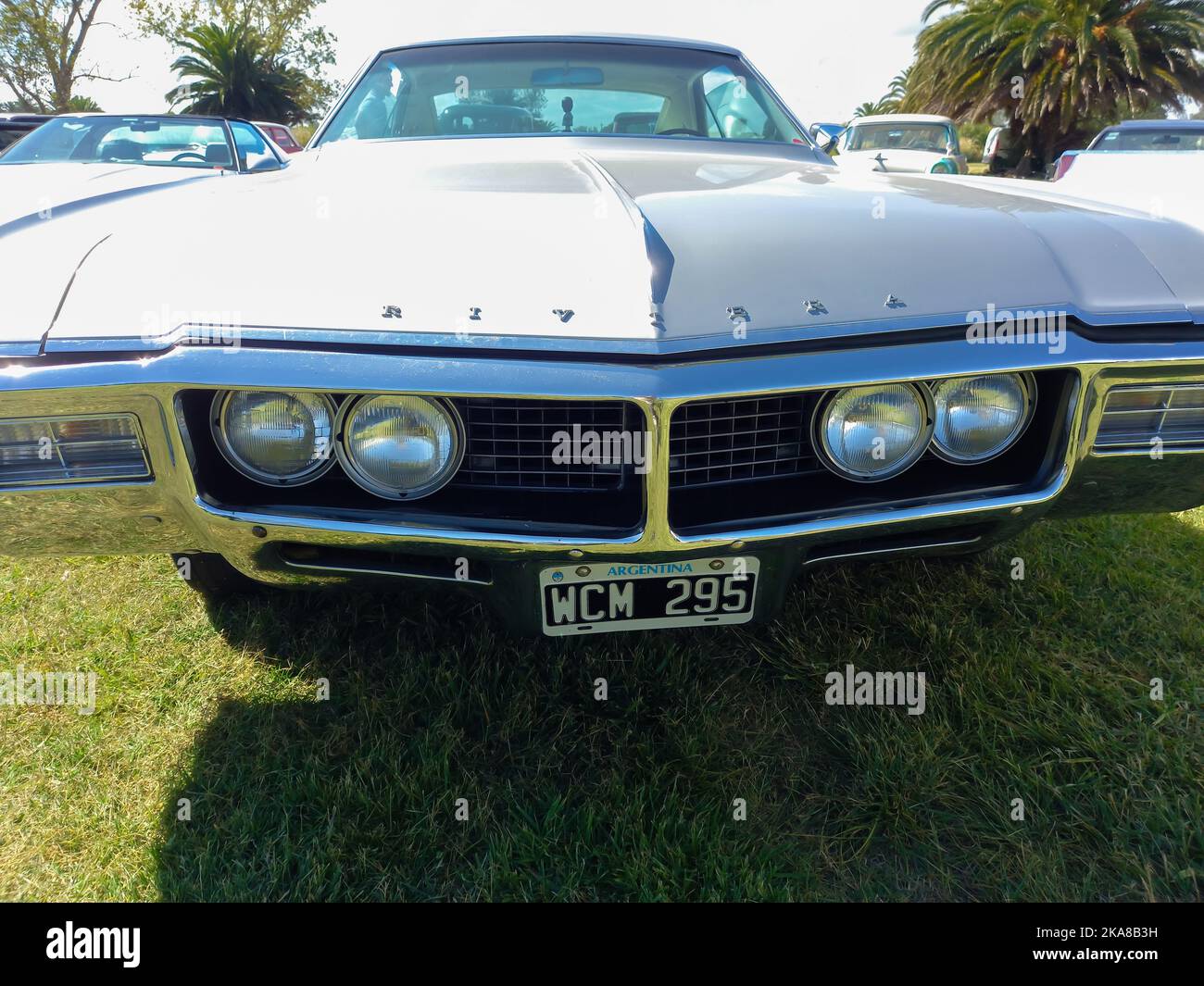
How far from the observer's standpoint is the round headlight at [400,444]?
50.8 inches

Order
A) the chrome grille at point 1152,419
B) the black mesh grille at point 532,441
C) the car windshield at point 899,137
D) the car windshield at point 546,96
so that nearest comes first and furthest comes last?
1. the black mesh grille at point 532,441
2. the chrome grille at point 1152,419
3. the car windshield at point 546,96
4. the car windshield at point 899,137

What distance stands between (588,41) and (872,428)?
6.12ft

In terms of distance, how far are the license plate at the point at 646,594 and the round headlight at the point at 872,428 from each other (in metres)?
0.25

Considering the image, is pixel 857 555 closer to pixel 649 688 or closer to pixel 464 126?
pixel 649 688

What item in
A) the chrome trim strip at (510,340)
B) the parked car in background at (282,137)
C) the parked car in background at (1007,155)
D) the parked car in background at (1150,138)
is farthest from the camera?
the parked car in background at (1007,155)

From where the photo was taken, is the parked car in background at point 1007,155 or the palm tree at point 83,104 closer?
the parked car in background at point 1007,155

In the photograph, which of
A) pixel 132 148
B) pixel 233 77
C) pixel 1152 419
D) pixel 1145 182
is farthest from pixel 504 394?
pixel 233 77

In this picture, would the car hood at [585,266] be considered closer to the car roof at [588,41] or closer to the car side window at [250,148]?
the car roof at [588,41]

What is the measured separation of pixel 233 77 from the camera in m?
20.8

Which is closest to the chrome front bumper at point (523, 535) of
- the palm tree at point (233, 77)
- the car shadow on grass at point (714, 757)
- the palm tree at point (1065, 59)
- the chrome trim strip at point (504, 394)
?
the chrome trim strip at point (504, 394)

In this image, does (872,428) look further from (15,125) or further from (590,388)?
(15,125)

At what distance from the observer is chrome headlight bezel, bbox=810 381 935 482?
4.51 feet

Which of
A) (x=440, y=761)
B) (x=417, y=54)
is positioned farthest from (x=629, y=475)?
(x=417, y=54)

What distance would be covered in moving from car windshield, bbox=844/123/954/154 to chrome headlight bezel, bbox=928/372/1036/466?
34.1ft
